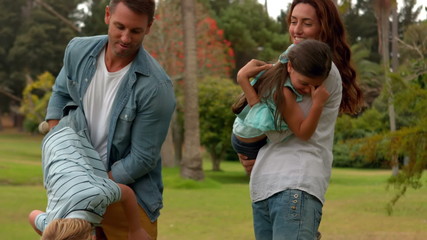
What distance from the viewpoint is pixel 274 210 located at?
3.41 m

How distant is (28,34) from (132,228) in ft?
133

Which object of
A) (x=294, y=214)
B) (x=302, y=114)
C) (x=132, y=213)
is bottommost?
(x=132, y=213)

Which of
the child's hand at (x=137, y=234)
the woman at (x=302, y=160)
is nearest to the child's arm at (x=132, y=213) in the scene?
the child's hand at (x=137, y=234)

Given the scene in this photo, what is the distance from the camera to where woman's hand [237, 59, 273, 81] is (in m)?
3.48

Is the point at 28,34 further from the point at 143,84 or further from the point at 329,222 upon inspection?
the point at 143,84

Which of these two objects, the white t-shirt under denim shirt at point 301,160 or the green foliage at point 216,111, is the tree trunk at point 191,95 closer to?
the green foliage at point 216,111

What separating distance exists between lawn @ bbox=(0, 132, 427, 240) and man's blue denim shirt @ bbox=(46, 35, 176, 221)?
18.2 feet

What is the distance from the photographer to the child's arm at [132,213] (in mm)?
3869

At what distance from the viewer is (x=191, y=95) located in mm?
A: 18656

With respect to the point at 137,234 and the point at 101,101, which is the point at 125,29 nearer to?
the point at 101,101

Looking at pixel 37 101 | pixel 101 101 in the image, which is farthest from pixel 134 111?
pixel 37 101

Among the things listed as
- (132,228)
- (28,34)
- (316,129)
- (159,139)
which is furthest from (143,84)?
(28,34)

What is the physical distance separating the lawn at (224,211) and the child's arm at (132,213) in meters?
5.53

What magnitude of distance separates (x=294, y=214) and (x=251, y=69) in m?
0.65
